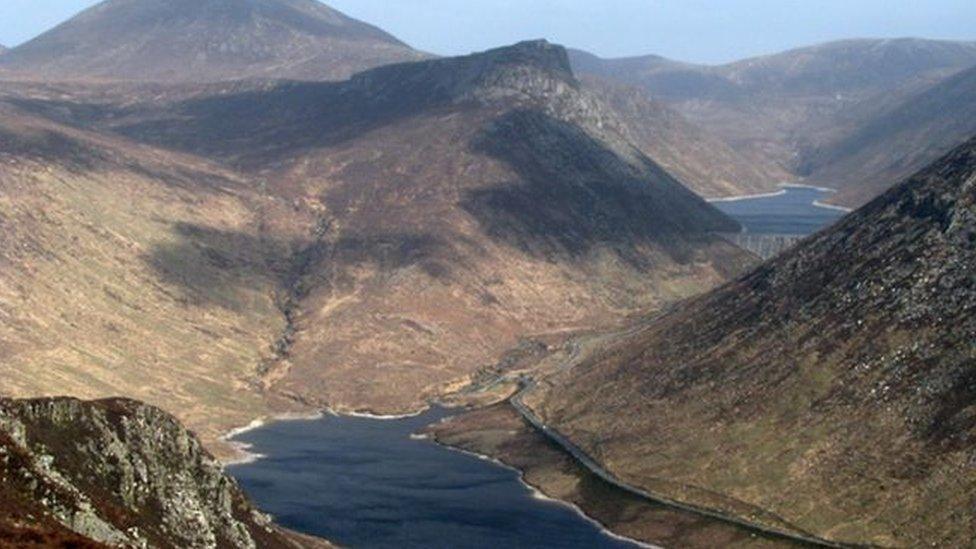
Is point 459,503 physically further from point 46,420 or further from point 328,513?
point 46,420

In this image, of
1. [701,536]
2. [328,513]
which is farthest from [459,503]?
[701,536]

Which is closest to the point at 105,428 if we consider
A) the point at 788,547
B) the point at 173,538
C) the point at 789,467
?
the point at 173,538

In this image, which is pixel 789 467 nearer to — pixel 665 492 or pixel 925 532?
pixel 665 492

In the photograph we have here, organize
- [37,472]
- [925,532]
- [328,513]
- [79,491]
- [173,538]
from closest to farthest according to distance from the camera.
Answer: [37,472] < [79,491] < [173,538] < [925,532] < [328,513]

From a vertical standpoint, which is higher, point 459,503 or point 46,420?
point 46,420

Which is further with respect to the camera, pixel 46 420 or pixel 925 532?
pixel 925 532

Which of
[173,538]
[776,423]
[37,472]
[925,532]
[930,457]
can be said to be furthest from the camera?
[776,423]

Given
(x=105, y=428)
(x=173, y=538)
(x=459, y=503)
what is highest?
(x=105, y=428)
